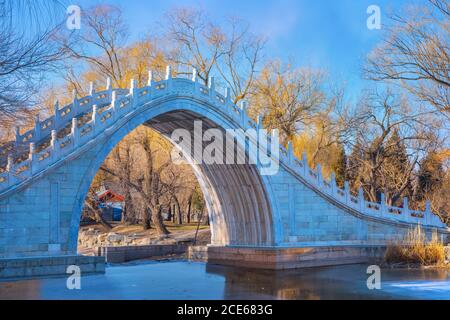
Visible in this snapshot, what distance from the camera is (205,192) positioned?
25.3 m

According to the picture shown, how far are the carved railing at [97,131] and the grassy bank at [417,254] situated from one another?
3.19 meters

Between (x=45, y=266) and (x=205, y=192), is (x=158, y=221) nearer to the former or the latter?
(x=205, y=192)

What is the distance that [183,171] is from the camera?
116 feet

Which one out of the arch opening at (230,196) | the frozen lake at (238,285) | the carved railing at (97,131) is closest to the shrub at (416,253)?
the frozen lake at (238,285)

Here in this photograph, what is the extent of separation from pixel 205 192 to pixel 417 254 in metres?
9.42

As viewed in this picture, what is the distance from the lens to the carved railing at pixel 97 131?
15.5 meters

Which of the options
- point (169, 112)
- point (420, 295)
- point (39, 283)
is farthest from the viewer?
point (169, 112)

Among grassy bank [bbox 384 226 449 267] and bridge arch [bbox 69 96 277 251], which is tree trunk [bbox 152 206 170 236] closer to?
bridge arch [bbox 69 96 277 251]

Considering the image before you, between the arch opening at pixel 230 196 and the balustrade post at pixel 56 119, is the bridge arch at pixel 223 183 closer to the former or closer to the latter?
the arch opening at pixel 230 196

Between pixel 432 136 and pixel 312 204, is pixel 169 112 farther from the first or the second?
pixel 432 136

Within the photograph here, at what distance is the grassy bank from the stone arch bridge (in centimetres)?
215
